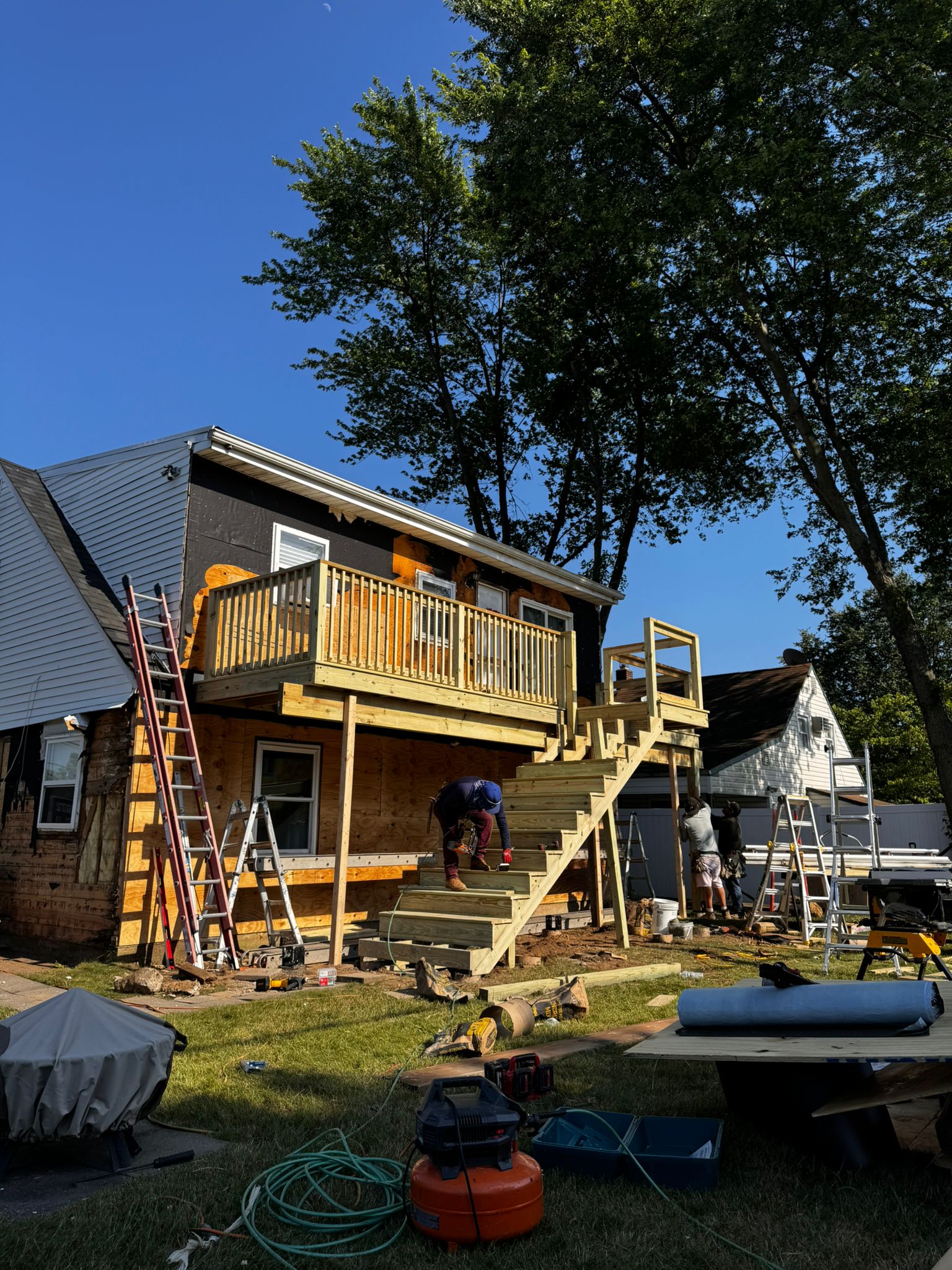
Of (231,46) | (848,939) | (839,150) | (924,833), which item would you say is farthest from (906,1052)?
(924,833)

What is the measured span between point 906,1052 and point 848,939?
29.7ft

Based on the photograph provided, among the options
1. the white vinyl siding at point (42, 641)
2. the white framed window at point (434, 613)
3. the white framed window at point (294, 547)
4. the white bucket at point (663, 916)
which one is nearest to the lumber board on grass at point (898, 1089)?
the white framed window at point (434, 613)

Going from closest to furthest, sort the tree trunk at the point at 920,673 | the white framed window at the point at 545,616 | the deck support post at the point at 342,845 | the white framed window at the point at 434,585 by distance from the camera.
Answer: the deck support post at the point at 342,845, the white framed window at the point at 434,585, the tree trunk at the point at 920,673, the white framed window at the point at 545,616

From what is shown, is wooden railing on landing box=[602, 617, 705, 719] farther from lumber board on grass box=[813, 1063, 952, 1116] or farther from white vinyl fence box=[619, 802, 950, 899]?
lumber board on grass box=[813, 1063, 952, 1116]

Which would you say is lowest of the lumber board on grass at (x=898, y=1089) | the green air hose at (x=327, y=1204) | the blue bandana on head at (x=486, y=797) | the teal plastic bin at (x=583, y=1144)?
the green air hose at (x=327, y=1204)

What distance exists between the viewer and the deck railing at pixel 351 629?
35.6ft

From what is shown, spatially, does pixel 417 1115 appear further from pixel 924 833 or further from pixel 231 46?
pixel 924 833

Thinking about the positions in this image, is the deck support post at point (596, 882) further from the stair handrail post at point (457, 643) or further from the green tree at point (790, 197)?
the green tree at point (790, 197)

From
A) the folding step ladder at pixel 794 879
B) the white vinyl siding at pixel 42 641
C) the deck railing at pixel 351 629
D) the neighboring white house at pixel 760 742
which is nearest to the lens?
the deck railing at pixel 351 629

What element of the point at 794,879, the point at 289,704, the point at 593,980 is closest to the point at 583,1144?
the point at 593,980

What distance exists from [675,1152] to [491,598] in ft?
41.6

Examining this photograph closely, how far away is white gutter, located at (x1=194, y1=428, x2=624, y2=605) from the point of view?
12.0 meters

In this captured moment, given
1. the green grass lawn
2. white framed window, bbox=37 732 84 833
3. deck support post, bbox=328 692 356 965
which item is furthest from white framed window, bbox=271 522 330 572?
the green grass lawn

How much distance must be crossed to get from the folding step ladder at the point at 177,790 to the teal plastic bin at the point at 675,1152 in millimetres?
6787
